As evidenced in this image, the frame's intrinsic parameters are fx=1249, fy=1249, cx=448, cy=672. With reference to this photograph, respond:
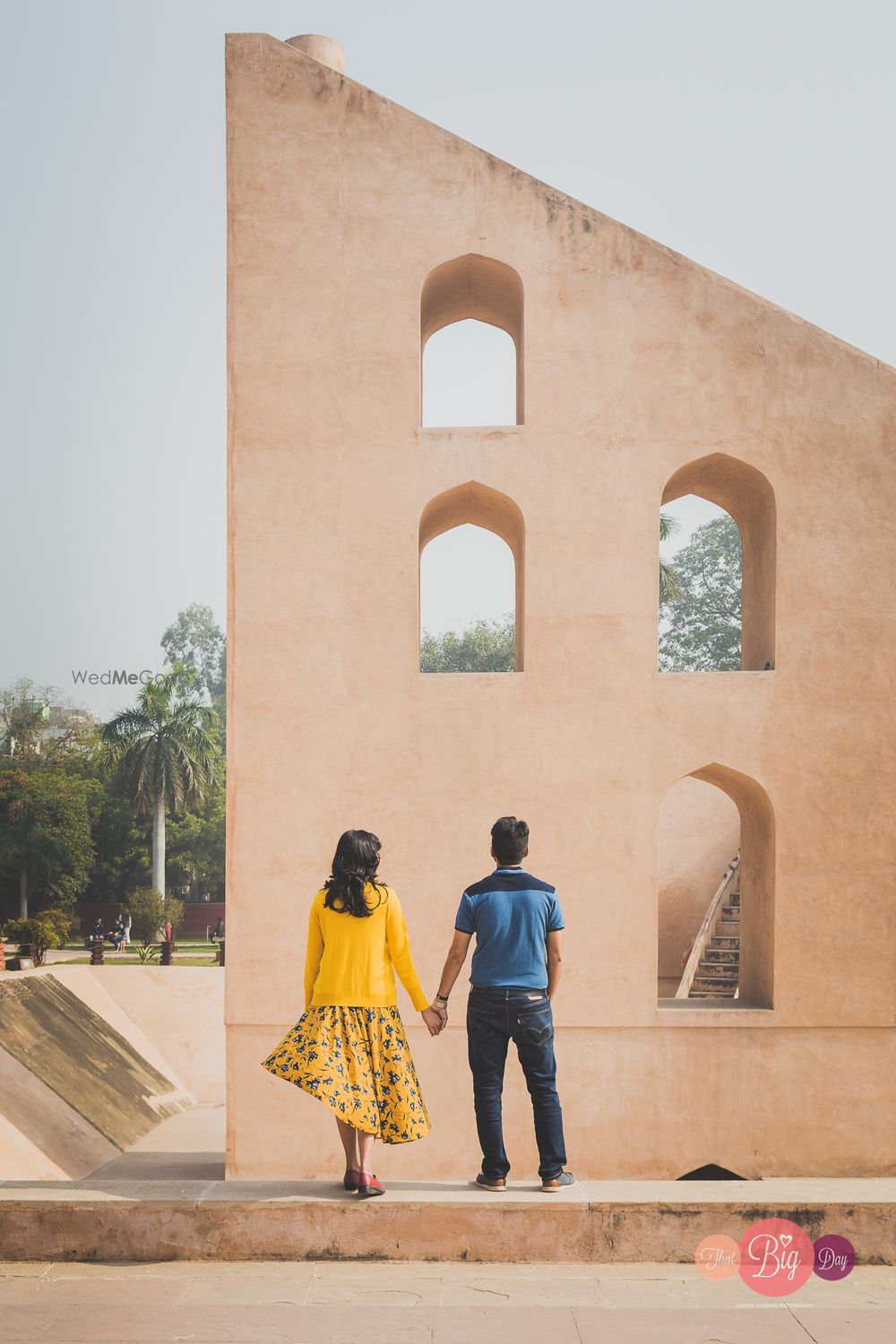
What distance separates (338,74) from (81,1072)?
1229cm

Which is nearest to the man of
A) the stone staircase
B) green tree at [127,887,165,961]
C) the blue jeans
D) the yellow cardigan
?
the blue jeans

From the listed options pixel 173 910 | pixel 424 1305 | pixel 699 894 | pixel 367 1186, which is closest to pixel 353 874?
pixel 367 1186

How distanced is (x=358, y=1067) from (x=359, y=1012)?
0.23 metres

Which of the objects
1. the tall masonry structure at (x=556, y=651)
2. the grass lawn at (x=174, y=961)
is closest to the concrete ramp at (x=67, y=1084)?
the tall masonry structure at (x=556, y=651)

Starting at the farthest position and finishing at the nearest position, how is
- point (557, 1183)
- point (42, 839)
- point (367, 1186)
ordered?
1. point (42, 839)
2. point (557, 1183)
3. point (367, 1186)

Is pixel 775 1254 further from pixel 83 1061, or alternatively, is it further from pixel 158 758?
pixel 158 758

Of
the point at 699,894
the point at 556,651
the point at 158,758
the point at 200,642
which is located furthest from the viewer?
the point at 200,642

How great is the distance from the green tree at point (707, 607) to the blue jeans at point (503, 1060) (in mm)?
40701

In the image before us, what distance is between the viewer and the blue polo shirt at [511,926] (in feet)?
18.1

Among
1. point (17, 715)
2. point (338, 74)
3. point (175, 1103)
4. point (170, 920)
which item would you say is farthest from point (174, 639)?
point (338, 74)

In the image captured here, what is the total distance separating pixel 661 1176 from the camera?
7.92 m

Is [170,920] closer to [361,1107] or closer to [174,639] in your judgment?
[361,1107]

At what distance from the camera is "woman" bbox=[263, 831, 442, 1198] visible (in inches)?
209

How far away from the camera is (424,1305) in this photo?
449cm
